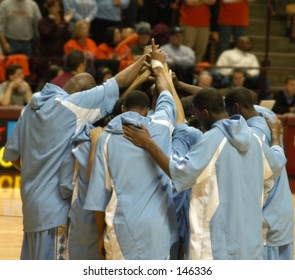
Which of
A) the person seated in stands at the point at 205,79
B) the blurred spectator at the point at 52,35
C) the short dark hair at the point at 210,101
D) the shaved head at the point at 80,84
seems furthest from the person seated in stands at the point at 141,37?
the short dark hair at the point at 210,101

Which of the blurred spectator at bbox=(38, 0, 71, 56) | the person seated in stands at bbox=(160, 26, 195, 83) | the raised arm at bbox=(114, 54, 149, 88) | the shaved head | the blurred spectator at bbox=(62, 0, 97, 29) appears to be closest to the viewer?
the raised arm at bbox=(114, 54, 149, 88)

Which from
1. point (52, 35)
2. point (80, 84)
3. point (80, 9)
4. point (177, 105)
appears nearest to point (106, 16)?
point (80, 9)

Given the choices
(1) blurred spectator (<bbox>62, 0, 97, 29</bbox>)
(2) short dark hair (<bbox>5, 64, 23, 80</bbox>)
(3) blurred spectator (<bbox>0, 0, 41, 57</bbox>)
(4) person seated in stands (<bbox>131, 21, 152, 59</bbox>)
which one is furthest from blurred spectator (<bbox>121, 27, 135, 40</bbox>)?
(2) short dark hair (<bbox>5, 64, 23, 80</bbox>)

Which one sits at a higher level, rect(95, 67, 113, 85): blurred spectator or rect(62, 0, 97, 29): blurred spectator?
rect(62, 0, 97, 29): blurred spectator

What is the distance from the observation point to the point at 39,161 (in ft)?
21.1

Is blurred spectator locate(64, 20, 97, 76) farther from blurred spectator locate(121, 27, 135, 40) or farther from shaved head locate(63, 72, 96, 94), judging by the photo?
shaved head locate(63, 72, 96, 94)

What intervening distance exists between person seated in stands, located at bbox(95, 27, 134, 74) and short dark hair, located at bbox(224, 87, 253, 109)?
259 inches

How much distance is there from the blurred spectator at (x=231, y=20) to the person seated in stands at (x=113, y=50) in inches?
61.8

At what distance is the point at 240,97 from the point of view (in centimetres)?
632

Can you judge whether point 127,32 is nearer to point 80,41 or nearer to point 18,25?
point 80,41

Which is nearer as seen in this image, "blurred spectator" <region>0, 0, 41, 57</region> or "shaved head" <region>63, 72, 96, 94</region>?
"shaved head" <region>63, 72, 96, 94</region>

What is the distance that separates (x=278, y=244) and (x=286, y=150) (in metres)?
5.68

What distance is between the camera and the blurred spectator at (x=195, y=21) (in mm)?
14180

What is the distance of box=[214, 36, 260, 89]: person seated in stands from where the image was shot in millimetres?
13273
